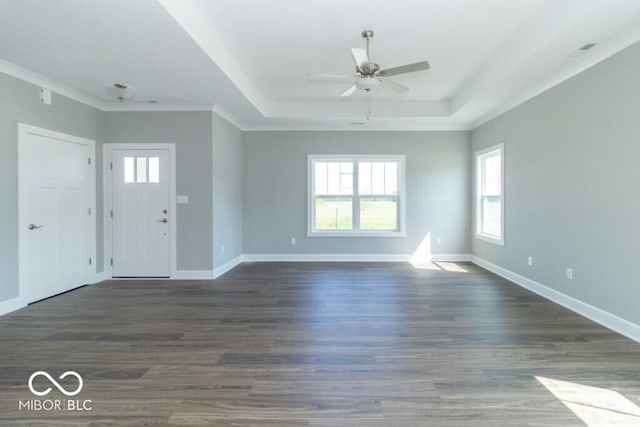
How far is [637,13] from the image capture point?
267cm

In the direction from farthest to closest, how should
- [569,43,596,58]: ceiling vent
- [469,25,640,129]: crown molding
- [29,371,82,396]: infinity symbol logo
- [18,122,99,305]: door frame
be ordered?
[18,122,99,305]: door frame, [569,43,596,58]: ceiling vent, [469,25,640,129]: crown molding, [29,371,82,396]: infinity symbol logo

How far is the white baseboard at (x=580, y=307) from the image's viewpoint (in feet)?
10.2

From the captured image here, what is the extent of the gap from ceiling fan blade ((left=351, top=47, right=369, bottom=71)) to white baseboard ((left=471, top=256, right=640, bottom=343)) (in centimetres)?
333

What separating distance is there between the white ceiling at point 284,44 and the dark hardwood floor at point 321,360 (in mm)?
2601

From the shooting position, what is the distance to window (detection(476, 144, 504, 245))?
5676 mm

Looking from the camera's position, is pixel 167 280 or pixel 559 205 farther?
pixel 167 280

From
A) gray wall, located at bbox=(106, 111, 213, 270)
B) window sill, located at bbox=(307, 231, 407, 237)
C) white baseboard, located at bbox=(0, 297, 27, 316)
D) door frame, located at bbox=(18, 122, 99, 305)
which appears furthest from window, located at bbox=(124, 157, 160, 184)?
window sill, located at bbox=(307, 231, 407, 237)

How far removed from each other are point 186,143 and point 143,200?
3.57 ft

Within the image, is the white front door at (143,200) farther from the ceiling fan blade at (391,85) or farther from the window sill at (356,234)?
the ceiling fan blade at (391,85)

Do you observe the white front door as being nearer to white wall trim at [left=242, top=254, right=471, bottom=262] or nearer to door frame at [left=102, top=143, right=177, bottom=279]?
door frame at [left=102, top=143, right=177, bottom=279]

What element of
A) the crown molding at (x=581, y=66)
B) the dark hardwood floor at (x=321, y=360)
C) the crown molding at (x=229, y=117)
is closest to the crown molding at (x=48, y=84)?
the crown molding at (x=229, y=117)

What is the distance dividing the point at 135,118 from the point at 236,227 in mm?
2444

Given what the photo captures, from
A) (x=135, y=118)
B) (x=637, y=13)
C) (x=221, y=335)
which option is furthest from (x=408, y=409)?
(x=135, y=118)

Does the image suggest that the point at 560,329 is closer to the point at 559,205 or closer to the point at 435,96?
the point at 559,205
